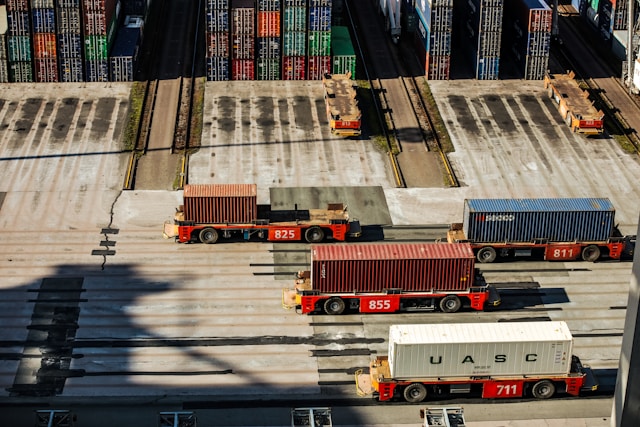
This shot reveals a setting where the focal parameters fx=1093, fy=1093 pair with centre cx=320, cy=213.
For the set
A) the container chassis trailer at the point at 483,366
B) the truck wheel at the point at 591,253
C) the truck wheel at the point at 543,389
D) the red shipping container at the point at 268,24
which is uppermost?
the red shipping container at the point at 268,24

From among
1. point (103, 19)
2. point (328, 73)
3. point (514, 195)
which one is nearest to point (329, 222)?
point (514, 195)

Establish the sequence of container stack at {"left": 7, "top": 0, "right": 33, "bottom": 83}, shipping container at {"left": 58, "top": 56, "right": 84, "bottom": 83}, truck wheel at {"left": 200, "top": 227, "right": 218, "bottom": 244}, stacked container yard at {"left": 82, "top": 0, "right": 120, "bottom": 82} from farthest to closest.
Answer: shipping container at {"left": 58, "top": 56, "right": 84, "bottom": 83}, stacked container yard at {"left": 82, "top": 0, "right": 120, "bottom": 82}, container stack at {"left": 7, "top": 0, "right": 33, "bottom": 83}, truck wheel at {"left": 200, "top": 227, "right": 218, "bottom": 244}

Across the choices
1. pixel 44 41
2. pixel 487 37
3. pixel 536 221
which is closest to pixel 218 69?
pixel 44 41

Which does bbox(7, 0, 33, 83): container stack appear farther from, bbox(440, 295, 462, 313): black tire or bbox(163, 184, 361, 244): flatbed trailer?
bbox(440, 295, 462, 313): black tire

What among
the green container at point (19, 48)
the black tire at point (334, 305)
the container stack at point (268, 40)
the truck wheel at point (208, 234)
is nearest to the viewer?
the black tire at point (334, 305)

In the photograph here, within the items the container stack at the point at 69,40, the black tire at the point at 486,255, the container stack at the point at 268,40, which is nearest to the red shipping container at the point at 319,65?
the container stack at the point at 268,40

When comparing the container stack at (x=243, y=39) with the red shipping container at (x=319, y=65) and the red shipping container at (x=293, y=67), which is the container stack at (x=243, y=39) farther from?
the red shipping container at (x=319, y=65)

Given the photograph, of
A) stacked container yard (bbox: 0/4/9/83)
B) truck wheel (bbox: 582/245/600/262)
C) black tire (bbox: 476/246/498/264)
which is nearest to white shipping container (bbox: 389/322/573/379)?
black tire (bbox: 476/246/498/264)
